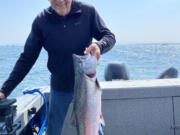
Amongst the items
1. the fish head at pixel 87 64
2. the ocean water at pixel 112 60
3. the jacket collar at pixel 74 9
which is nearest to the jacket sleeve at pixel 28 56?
the jacket collar at pixel 74 9

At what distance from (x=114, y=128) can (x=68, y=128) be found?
2.46 ft

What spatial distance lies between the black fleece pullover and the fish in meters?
0.65

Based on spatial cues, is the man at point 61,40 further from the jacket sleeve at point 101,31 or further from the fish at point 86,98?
the fish at point 86,98

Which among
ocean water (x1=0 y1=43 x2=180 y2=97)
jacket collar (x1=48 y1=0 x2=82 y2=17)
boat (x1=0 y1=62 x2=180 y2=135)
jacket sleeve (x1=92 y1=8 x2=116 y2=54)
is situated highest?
jacket collar (x1=48 y1=0 x2=82 y2=17)

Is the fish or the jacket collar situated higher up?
the jacket collar

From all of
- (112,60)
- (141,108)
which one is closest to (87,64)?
(141,108)

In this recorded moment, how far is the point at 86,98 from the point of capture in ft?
6.67

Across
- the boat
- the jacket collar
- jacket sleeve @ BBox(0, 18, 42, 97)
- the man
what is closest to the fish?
the man

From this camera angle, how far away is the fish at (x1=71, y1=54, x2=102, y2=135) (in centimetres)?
201

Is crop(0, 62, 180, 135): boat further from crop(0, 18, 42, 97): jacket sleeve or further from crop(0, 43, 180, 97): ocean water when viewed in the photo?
crop(0, 43, 180, 97): ocean water

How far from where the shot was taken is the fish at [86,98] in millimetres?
2008

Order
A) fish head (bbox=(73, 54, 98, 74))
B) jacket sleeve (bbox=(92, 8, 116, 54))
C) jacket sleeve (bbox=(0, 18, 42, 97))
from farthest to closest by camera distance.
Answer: jacket sleeve (bbox=(0, 18, 42, 97)) < jacket sleeve (bbox=(92, 8, 116, 54)) < fish head (bbox=(73, 54, 98, 74))

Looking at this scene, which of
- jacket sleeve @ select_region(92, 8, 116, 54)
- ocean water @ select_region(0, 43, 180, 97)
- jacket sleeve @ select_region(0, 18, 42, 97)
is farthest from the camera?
ocean water @ select_region(0, 43, 180, 97)

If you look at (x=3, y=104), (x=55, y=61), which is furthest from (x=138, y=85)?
(x=3, y=104)
